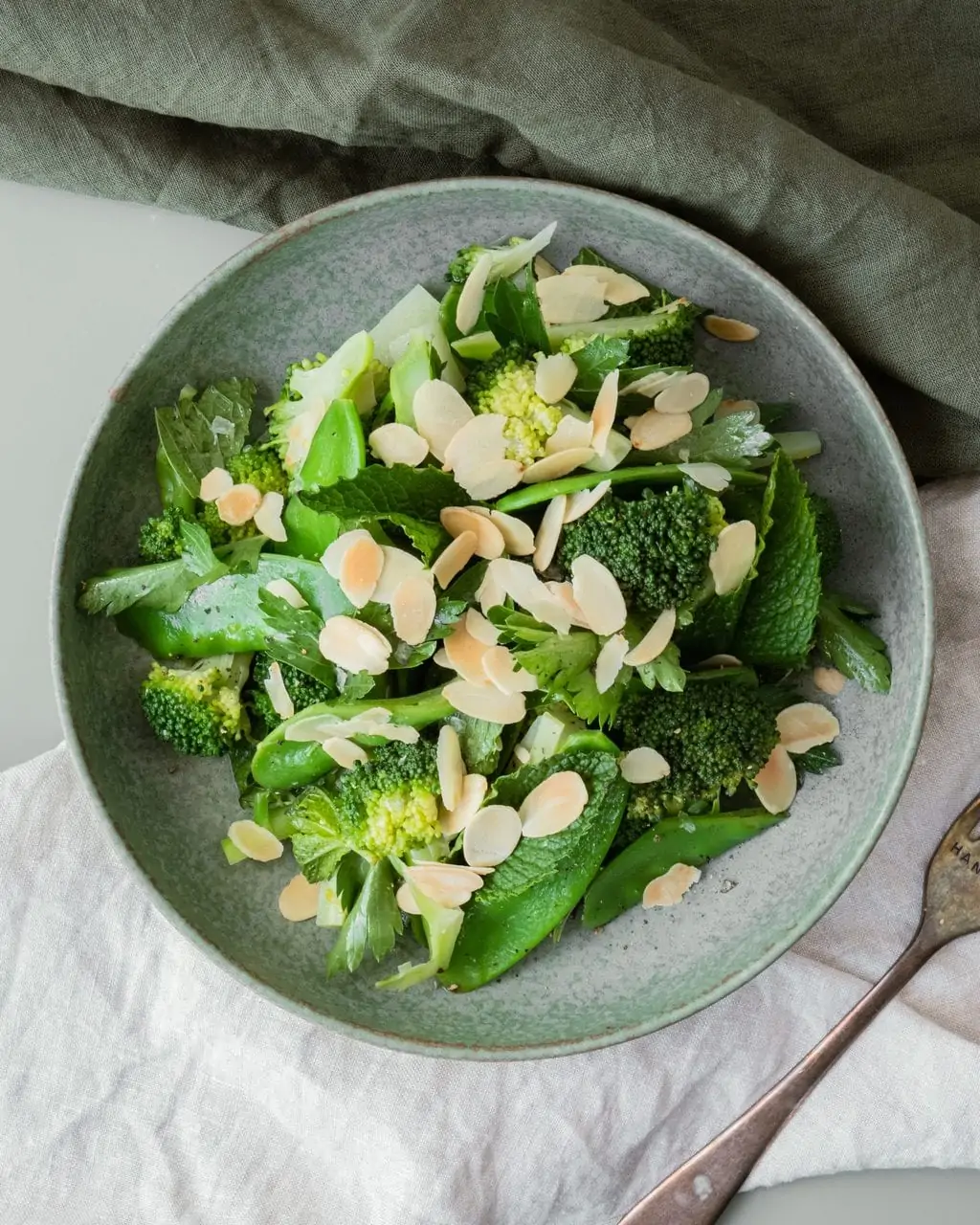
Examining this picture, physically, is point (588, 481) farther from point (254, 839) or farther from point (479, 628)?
point (254, 839)

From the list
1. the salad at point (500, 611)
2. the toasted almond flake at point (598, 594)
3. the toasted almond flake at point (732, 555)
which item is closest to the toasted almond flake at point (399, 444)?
the salad at point (500, 611)

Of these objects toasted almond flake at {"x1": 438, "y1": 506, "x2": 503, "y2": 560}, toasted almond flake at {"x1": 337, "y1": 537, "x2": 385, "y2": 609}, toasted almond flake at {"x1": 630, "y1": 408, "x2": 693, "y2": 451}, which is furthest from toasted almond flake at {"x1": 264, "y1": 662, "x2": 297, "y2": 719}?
toasted almond flake at {"x1": 630, "y1": 408, "x2": 693, "y2": 451}

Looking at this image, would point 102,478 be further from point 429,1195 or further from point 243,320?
point 429,1195

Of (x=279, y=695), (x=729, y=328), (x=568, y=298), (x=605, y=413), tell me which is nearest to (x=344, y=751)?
(x=279, y=695)

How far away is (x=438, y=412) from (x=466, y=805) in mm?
421

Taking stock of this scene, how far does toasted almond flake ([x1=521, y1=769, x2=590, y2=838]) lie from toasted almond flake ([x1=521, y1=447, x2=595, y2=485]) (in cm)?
31

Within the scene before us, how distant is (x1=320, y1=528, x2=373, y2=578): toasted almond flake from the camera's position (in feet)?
3.83

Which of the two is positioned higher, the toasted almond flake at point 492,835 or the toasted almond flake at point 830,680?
the toasted almond flake at point 830,680

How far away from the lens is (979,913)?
1.43m

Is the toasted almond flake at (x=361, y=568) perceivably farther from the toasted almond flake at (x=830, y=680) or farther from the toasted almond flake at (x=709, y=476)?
the toasted almond flake at (x=830, y=680)

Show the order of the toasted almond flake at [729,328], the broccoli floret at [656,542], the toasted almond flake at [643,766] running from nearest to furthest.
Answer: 1. the broccoli floret at [656,542]
2. the toasted almond flake at [643,766]
3. the toasted almond flake at [729,328]

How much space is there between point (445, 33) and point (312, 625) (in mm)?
652

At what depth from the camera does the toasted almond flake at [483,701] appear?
46.6 inches

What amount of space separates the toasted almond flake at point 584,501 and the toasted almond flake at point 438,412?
15 centimetres
